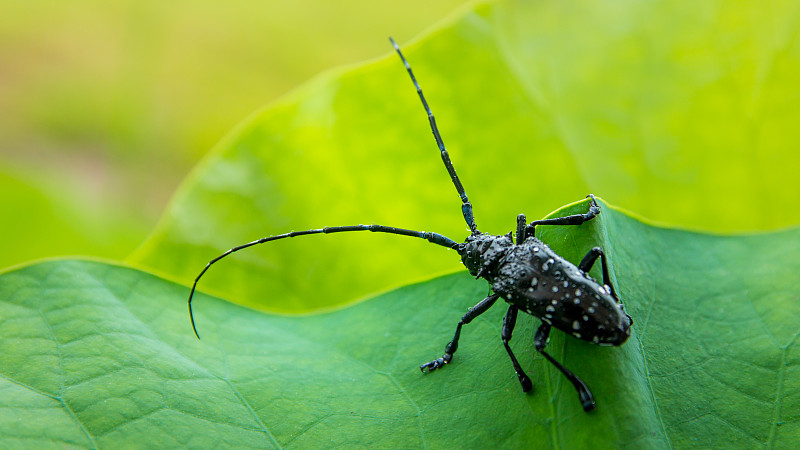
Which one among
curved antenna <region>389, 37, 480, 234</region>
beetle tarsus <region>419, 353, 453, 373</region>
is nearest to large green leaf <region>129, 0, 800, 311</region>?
curved antenna <region>389, 37, 480, 234</region>

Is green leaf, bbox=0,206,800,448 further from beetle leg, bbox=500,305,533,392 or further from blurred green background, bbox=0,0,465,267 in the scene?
blurred green background, bbox=0,0,465,267

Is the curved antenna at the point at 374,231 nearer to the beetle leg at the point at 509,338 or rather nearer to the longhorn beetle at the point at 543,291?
the longhorn beetle at the point at 543,291

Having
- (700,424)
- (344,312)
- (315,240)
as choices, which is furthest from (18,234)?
(700,424)

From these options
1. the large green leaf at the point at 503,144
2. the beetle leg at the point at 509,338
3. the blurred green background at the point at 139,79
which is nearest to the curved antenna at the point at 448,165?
the large green leaf at the point at 503,144

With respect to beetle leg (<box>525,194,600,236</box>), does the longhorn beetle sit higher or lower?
lower

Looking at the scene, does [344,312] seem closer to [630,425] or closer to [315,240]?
[315,240]

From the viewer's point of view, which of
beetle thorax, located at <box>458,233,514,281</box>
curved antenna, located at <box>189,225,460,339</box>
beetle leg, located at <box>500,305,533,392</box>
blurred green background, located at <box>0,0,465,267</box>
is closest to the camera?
beetle leg, located at <box>500,305,533,392</box>

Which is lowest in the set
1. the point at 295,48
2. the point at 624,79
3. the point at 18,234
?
the point at 18,234

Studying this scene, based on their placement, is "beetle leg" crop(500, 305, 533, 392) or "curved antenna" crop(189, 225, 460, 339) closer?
"beetle leg" crop(500, 305, 533, 392)
